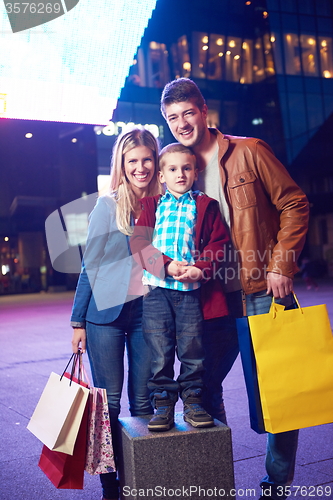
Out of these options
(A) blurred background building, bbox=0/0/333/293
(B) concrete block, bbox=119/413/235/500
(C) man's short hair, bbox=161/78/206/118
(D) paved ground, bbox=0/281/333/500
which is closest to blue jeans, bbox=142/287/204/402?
(B) concrete block, bbox=119/413/235/500

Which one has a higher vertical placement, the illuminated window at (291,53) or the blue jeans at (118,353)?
the illuminated window at (291,53)

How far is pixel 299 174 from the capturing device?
35.1m

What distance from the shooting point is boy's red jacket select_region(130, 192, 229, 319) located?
258 centimetres

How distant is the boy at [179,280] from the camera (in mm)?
2551

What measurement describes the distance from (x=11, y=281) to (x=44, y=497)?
27.7 meters

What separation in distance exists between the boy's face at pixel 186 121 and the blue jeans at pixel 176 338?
2.87 feet

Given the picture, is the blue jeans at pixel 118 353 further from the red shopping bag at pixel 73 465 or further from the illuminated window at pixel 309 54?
the illuminated window at pixel 309 54

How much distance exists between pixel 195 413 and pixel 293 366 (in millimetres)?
539

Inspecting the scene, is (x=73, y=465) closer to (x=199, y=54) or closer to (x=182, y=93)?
(x=182, y=93)

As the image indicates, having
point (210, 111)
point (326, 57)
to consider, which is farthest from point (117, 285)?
point (326, 57)

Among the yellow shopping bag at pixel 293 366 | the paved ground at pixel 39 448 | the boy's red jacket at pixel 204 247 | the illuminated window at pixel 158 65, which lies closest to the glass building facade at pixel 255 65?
the illuminated window at pixel 158 65

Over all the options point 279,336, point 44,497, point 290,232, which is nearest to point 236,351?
point 279,336

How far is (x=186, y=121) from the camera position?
2.86m

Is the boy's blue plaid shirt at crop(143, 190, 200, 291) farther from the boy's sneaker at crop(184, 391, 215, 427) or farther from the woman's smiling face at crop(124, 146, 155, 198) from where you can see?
the boy's sneaker at crop(184, 391, 215, 427)
